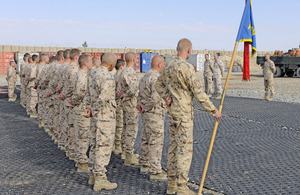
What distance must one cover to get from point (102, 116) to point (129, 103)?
4.02ft

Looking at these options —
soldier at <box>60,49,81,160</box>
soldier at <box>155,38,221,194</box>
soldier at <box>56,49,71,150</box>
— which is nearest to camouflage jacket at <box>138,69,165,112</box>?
soldier at <box>155,38,221,194</box>

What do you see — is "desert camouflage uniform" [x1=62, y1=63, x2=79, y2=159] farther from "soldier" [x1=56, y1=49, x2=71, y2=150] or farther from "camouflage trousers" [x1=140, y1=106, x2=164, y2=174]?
"camouflage trousers" [x1=140, y1=106, x2=164, y2=174]

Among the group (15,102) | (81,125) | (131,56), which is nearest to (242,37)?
(131,56)

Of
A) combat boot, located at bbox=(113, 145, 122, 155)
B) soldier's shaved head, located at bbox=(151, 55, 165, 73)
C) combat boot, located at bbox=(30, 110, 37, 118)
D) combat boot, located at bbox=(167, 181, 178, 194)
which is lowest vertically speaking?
combat boot, located at bbox=(30, 110, 37, 118)

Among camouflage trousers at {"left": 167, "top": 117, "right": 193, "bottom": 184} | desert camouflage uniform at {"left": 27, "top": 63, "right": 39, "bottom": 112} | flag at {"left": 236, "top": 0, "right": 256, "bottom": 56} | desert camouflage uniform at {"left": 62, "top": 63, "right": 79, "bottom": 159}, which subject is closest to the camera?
camouflage trousers at {"left": 167, "top": 117, "right": 193, "bottom": 184}

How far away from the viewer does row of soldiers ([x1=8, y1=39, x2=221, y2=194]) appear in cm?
454

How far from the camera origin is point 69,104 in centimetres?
646

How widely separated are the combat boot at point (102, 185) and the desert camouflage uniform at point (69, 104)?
151cm

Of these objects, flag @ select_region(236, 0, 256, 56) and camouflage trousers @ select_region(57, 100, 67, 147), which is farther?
camouflage trousers @ select_region(57, 100, 67, 147)

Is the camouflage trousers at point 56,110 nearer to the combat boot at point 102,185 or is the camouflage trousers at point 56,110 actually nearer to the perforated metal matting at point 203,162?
the perforated metal matting at point 203,162

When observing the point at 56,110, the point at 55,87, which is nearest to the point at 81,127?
the point at 56,110

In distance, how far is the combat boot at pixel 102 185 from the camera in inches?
194

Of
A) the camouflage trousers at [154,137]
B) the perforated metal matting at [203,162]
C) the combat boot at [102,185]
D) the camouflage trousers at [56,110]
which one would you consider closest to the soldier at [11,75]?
the perforated metal matting at [203,162]

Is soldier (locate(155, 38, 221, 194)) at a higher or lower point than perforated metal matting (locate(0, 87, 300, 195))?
higher
